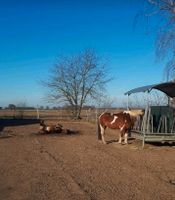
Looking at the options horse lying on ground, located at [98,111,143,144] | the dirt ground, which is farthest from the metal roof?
the dirt ground

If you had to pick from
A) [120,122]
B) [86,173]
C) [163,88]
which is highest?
[163,88]

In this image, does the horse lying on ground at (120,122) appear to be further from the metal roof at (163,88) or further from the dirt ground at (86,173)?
the dirt ground at (86,173)

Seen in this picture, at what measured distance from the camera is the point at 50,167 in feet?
37.6

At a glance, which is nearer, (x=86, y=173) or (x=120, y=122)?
(x=86, y=173)

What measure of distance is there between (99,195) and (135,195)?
698 mm

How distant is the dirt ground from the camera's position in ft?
27.1

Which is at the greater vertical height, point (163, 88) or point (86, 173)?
point (163, 88)

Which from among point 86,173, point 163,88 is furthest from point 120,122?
point 86,173

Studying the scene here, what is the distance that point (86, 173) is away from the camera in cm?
1059

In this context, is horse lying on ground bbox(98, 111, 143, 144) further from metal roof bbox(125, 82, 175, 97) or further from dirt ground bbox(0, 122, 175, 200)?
dirt ground bbox(0, 122, 175, 200)

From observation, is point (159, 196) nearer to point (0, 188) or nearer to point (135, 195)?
point (135, 195)

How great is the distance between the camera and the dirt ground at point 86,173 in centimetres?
827

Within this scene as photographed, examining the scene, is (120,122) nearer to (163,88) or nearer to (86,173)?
(163,88)

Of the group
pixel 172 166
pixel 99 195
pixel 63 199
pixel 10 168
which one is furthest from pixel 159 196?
pixel 10 168
